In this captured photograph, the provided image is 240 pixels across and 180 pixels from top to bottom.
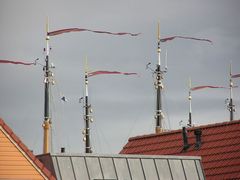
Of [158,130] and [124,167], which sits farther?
[158,130]

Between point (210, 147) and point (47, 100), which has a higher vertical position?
point (47, 100)

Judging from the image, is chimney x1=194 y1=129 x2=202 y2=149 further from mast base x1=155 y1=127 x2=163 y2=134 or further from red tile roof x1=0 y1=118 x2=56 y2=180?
mast base x1=155 y1=127 x2=163 y2=134

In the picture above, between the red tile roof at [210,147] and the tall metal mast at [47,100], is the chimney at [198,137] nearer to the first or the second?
the red tile roof at [210,147]

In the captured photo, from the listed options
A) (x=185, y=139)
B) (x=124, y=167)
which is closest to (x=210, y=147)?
(x=185, y=139)

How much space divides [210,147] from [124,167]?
→ 11040mm

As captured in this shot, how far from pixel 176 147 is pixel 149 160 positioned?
36.2 feet

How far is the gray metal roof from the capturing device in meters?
57.8

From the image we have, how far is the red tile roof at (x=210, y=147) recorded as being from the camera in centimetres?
6762

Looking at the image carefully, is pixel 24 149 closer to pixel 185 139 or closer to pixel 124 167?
pixel 124 167

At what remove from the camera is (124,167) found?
196 feet

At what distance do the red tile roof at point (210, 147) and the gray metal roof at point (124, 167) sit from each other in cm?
413

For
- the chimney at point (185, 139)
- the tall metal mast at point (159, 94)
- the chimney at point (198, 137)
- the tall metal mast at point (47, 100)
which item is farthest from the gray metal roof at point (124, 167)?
the tall metal mast at point (159, 94)

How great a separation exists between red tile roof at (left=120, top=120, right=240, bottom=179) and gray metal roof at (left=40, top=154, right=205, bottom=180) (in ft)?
13.6

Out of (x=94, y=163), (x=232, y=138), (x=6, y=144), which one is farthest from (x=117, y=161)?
(x=232, y=138)
